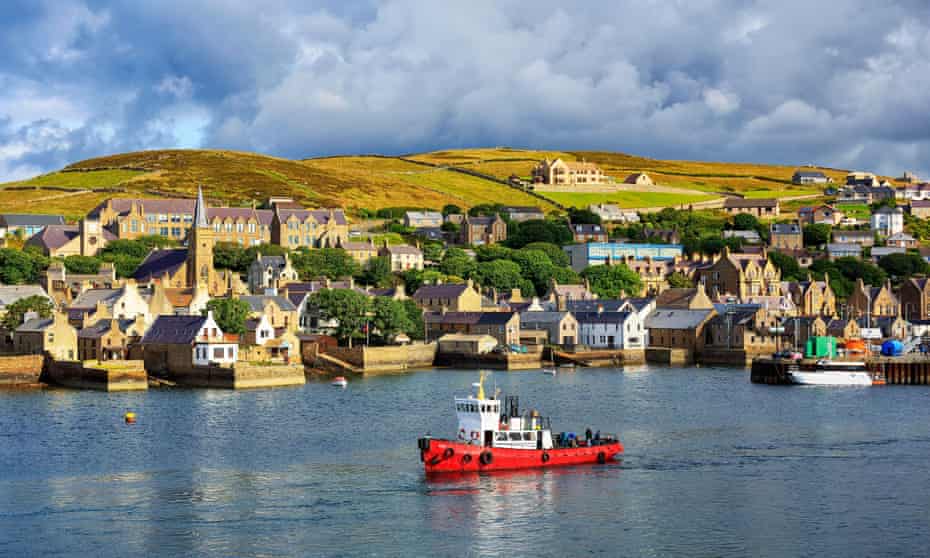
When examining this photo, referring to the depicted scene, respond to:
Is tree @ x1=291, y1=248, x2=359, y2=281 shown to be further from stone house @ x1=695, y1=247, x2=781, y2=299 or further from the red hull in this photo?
the red hull

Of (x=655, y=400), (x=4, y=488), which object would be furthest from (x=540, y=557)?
(x=655, y=400)

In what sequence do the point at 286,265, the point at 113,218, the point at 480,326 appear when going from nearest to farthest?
the point at 480,326
the point at 286,265
the point at 113,218

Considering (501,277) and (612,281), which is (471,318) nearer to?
(501,277)

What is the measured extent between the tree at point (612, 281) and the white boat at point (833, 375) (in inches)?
2336

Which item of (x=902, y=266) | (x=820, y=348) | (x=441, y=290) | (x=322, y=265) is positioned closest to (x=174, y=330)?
(x=441, y=290)

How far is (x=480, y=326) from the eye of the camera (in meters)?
129

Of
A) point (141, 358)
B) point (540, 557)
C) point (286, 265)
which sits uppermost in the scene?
point (286, 265)

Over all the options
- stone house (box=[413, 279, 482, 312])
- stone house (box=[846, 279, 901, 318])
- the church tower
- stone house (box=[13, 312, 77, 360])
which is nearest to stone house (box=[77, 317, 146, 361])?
stone house (box=[13, 312, 77, 360])

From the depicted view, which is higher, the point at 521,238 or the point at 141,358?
the point at 521,238

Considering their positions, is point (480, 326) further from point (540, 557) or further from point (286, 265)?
point (540, 557)

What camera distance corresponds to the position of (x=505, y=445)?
61594 millimetres

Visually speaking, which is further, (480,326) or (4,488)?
(480,326)

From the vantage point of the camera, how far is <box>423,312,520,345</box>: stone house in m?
128

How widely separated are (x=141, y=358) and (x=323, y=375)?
593 inches
